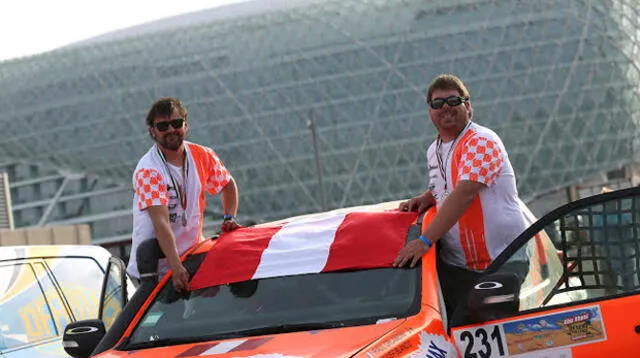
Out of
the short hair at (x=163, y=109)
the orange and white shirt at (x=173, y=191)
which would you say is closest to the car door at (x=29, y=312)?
the orange and white shirt at (x=173, y=191)

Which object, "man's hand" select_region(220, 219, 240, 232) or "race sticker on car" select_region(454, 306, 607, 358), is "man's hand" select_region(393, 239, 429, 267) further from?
"man's hand" select_region(220, 219, 240, 232)

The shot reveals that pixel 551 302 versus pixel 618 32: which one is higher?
pixel 618 32

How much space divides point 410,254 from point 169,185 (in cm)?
189

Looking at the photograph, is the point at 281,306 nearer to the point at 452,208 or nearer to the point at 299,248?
the point at 299,248

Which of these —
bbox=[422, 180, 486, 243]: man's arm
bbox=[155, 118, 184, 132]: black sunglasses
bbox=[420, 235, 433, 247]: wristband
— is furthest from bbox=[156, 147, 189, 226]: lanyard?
bbox=[420, 235, 433, 247]: wristband

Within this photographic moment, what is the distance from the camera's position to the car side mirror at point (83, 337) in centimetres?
509

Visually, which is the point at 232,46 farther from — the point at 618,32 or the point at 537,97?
the point at 618,32

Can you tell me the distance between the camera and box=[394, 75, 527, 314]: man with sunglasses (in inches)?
207

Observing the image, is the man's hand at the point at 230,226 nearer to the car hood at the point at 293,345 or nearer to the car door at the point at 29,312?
the car door at the point at 29,312

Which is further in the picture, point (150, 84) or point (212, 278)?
point (150, 84)

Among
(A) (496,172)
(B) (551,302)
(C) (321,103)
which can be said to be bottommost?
(B) (551,302)

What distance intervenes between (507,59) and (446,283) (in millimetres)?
70486

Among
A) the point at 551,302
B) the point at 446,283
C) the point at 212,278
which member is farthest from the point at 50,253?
the point at 551,302

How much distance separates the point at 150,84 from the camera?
79.1m
